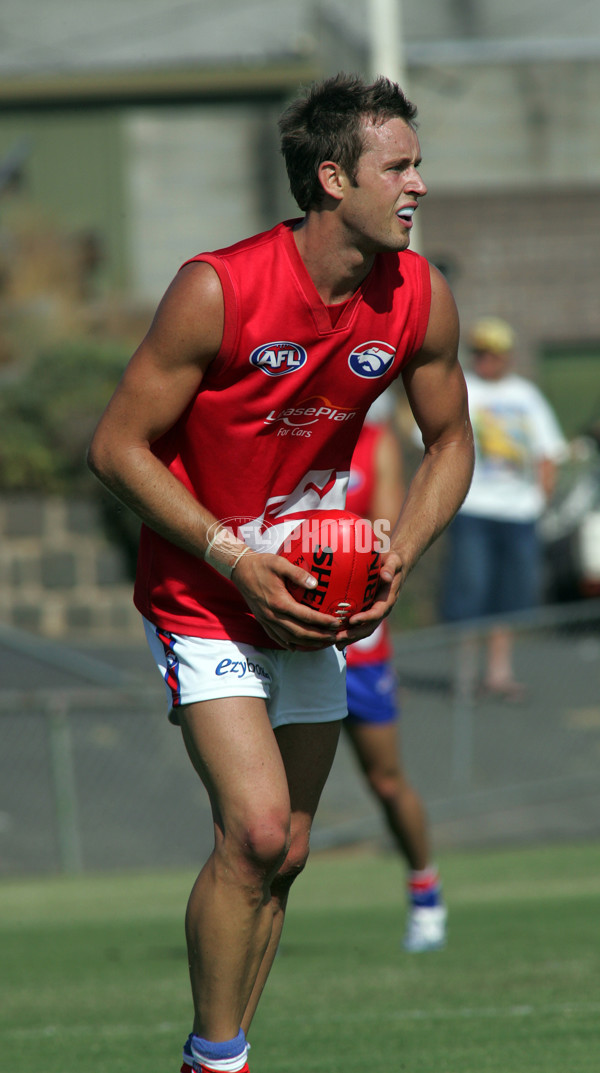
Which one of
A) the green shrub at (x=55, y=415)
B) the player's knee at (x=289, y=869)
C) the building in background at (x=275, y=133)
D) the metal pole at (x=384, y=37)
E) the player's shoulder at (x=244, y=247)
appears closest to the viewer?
Result: the player's shoulder at (x=244, y=247)

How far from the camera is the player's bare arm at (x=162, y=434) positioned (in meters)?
3.54

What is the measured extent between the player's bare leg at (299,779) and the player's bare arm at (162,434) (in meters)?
0.36

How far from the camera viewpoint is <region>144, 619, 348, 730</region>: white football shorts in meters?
3.71

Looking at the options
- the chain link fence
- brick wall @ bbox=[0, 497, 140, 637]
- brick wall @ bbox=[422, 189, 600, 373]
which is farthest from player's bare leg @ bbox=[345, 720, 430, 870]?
brick wall @ bbox=[422, 189, 600, 373]

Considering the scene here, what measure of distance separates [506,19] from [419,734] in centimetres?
1224

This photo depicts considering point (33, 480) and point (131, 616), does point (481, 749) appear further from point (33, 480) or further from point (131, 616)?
point (33, 480)

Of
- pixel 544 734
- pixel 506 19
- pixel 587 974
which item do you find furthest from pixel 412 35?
pixel 587 974

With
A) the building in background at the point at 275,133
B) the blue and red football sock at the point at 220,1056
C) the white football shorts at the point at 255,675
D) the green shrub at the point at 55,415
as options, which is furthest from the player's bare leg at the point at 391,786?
the building in background at the point at 275,133

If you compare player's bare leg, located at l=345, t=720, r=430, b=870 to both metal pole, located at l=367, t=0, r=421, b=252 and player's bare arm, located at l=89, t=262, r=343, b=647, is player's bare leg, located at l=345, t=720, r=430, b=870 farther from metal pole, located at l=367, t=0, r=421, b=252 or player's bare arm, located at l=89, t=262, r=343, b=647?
metal pole, located at l=367, t=0, r=421, b=252

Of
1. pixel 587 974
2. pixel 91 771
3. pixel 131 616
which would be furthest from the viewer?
pixel 131 616

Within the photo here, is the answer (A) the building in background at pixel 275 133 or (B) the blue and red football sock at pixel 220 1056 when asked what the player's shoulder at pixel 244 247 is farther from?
(A) the building in background at pixel 275 133

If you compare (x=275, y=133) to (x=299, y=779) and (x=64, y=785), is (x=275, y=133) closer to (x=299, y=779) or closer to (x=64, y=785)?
(x=64, y=785)

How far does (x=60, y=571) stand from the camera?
47.0 feet

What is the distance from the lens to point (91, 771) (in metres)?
9.38
